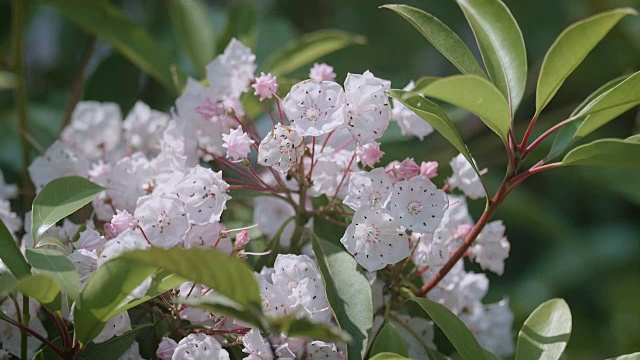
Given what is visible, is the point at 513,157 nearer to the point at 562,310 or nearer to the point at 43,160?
the point at 562,310

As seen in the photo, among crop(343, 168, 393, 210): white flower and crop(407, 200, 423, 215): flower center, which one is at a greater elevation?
crop(343, 168, 393, 210): white flower

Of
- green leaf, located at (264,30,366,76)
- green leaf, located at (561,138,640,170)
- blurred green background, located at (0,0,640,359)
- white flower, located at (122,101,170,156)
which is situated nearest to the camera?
green leaf, located at (561,138,640,170)

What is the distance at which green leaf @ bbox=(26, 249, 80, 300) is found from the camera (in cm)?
67

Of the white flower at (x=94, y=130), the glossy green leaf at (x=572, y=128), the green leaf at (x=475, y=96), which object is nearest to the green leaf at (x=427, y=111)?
the green leaf at (x=475, y=96)

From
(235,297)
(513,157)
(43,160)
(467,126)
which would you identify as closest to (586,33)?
(513,157)

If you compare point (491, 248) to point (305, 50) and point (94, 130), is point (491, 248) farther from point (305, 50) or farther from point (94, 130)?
point (94, 130)

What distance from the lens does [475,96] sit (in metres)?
0.70

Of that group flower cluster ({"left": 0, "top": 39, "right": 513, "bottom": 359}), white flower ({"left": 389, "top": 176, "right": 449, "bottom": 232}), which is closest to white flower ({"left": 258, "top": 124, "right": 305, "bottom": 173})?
flower cluster ({"left": 0, "top": 39, "right": 513, "bottom": 359})

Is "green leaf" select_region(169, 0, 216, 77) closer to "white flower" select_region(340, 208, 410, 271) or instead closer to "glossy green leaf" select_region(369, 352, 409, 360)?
"white flower" select_region(340, 208, 410, 271)

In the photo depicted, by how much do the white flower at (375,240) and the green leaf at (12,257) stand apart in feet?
0.93

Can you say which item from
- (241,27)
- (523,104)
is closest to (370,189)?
(241,27)

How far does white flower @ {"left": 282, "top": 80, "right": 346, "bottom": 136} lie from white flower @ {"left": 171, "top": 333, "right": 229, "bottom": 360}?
0.68 feet

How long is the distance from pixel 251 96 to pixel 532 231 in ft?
4.11

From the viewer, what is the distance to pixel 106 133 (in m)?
1.13
